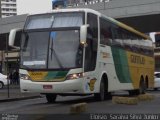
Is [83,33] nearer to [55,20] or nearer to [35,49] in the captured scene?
[55,20]

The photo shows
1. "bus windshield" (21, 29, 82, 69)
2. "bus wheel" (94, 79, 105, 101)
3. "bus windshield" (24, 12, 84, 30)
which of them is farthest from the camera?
"bus wheel" (94, 79, 105, 101)

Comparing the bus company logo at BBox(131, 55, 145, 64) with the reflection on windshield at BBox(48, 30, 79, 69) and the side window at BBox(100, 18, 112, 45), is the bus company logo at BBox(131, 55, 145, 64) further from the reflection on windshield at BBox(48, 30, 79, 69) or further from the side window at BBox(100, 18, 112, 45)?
the reflection on windshield at BBox(48, 30, 79, 69)

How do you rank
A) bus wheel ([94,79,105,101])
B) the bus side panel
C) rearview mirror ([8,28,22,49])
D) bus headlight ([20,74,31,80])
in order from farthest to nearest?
the bus side panel → bus wheel ([94,79,105,101]) → rearview mirror ([8,28,22,49]) → bus headlight ([20,74,31,80])

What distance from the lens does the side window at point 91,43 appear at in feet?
62.5

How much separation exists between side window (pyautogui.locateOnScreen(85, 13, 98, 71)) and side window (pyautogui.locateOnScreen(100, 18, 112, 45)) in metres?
0.66

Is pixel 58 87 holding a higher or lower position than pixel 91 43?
lower

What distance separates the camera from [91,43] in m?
19.3

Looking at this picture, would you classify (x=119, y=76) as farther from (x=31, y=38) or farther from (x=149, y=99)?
(x=31, y=38)

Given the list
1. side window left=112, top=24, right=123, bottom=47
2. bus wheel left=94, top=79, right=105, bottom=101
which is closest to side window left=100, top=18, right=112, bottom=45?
side window left=112, top=24, right=123, bottom=47

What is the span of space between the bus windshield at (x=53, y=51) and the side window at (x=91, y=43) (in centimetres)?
58

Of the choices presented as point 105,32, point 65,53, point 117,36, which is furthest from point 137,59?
point 65,53

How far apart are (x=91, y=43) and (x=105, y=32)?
2.02 m

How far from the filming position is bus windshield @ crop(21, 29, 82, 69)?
18.5 meters

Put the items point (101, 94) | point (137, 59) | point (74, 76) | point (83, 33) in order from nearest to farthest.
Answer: point (83, 33)
point (74, 76)
point (101, 94)
point (137, 59)
